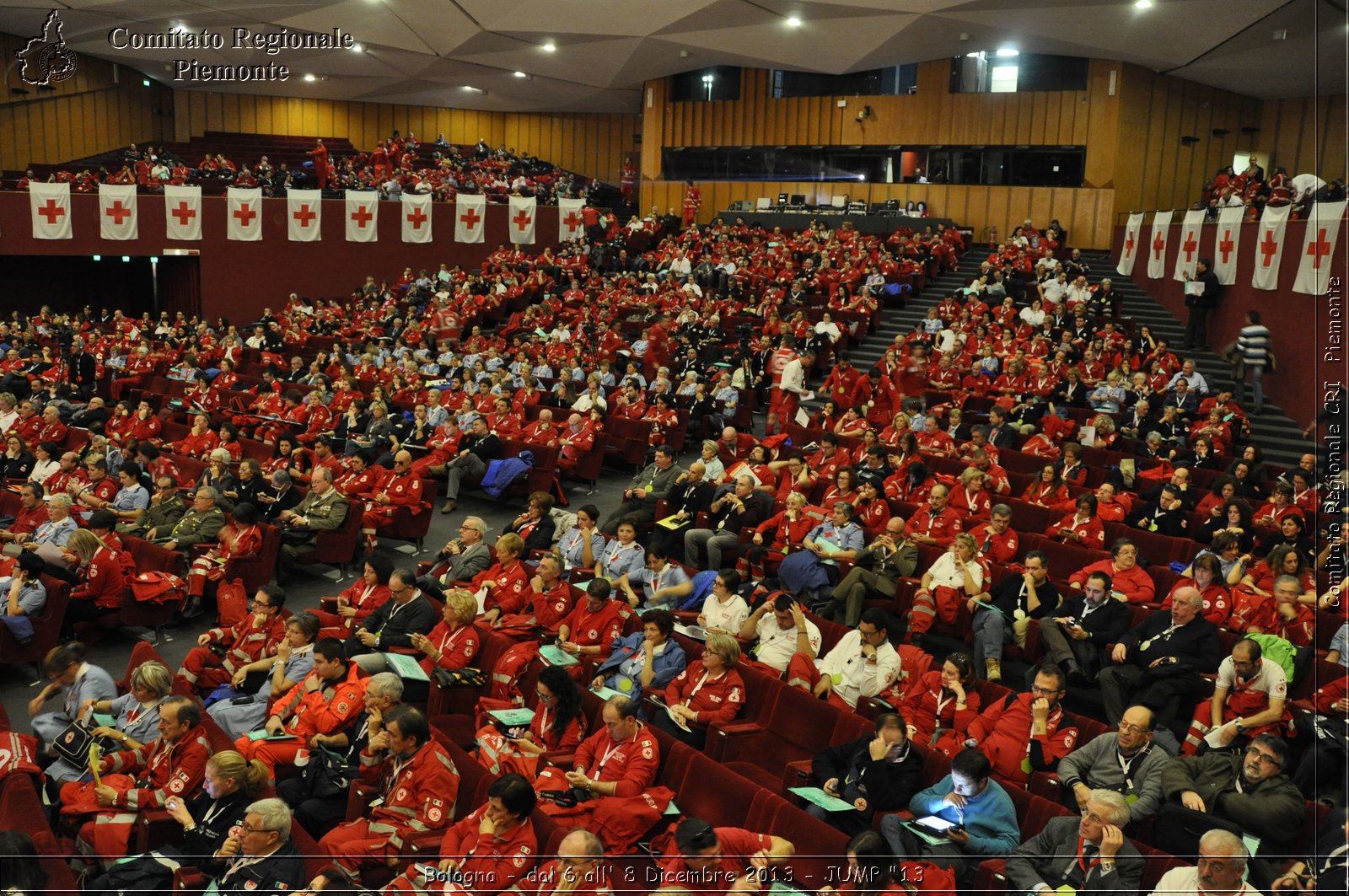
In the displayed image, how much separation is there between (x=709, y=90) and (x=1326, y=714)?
22819 millimetres

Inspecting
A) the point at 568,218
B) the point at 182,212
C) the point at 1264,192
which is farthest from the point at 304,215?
the point at 1264,192

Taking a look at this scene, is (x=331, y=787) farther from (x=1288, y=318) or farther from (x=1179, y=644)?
(x=1288, y=318)

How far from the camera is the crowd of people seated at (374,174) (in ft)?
66.6

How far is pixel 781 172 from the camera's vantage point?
24.9m

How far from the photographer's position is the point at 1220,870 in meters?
3.60

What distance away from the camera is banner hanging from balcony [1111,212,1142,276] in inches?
700

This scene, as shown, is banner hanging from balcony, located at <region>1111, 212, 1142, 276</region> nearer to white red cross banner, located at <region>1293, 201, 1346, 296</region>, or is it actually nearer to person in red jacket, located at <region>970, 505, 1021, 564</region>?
white red cross banner, located at <region>1293, 201, 1346, 296</region>

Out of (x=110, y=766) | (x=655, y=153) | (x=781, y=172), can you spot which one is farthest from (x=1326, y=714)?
(x=655, y=153)

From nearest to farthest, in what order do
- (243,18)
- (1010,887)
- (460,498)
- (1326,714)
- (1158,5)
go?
1. (1010,887)
2. (1326,714)
3. (460,498)
4. (1158,5)
5. (243,18)

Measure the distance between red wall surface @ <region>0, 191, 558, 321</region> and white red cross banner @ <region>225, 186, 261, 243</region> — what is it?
0.41 ft

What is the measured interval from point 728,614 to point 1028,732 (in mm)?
1912

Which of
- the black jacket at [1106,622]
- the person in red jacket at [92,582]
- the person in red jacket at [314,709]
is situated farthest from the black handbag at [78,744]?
the black jacket at [1106,622]

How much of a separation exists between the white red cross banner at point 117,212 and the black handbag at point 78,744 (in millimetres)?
16831

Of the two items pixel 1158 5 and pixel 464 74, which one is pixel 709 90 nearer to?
pixel 464 74
